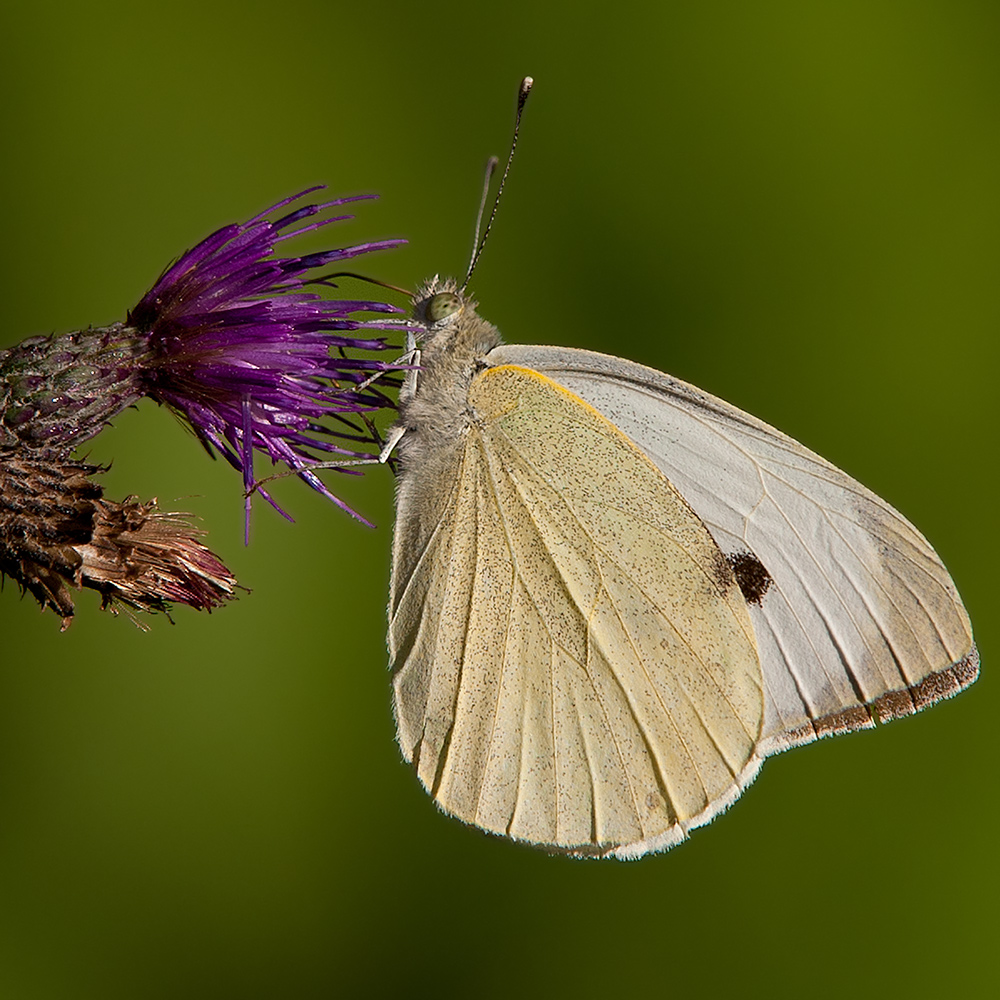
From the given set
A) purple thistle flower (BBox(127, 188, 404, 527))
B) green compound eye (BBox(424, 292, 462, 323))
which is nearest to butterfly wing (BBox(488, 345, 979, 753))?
green compound eye (BBox(424, 292, 462, 323))

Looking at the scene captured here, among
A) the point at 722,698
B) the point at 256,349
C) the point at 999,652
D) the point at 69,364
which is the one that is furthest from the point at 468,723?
the point at 999,652

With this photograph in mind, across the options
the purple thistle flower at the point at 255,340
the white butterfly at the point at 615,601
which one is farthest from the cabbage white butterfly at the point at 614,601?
the purple thistle flower at the point at 255,340

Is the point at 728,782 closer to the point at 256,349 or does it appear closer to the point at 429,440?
the point at 429,440

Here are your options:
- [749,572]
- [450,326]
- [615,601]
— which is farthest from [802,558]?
[450,326]

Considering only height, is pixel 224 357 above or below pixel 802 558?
above

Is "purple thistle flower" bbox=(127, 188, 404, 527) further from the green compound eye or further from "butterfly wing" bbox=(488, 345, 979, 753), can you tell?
"butterfly wing" bbox=(488, 345, 979, 753)

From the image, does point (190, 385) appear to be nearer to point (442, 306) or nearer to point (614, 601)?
point (442, 306)
